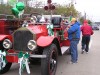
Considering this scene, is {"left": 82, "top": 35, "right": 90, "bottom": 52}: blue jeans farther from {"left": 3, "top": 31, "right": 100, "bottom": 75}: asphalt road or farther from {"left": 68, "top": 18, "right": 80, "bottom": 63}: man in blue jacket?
{"left": 68, "top": 18, "right": 80, "bottom": 63}: man in blue jacket

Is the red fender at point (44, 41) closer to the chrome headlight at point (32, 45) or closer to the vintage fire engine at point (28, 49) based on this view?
the vintage fire engine at point (28, 49)

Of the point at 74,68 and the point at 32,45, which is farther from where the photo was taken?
the point at 74,68

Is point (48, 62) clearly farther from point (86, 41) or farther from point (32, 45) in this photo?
point (86, 41)

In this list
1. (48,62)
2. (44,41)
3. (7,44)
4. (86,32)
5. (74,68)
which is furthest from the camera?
(86,32)

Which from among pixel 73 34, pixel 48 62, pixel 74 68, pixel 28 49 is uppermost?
pixel 73 34

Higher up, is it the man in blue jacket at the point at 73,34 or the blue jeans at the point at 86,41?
the man in blue jacket at the point at 73,34

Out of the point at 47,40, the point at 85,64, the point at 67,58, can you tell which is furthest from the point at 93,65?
the point at 47,40

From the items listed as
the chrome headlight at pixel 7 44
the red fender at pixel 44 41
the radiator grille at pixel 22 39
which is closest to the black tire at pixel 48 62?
the red fender at pixel 44 41

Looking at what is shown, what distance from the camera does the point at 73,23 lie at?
31.1 ft

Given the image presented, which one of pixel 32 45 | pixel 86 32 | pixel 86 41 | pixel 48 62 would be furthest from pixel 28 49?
pixel 86 41

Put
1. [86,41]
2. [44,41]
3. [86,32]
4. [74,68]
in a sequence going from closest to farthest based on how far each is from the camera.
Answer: [44,41] → [74,68] → [86,32] → [86,41]

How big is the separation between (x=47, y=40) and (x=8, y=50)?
50.2 inches

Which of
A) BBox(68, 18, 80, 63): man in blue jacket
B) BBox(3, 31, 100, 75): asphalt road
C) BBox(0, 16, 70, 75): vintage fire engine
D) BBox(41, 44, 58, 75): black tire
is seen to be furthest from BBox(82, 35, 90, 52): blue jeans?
BBox(41, 44, 58, 75): black tire

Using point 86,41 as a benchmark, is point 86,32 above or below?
above
